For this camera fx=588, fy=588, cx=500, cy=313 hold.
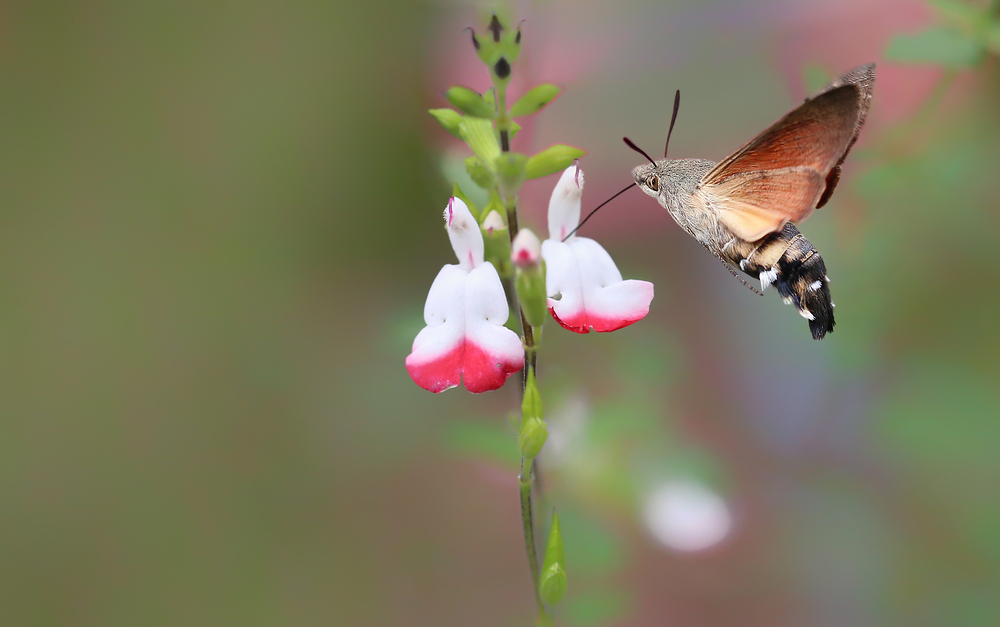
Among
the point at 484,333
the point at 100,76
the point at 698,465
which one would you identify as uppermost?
the point at 100,76

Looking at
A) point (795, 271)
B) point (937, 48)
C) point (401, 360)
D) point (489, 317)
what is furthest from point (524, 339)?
point (937, 48)

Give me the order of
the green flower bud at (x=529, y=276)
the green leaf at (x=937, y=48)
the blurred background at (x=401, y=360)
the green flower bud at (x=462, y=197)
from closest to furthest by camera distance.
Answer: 1. the green flower bud at (x=529, y=276)
2. the green flower bud at (x=462, y=197)
3. the green leaf at (x=937, y=48)
4. the blurred background at (x=401, y=360)

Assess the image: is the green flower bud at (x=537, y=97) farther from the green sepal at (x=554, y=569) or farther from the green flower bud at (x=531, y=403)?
the green sepal at (x=554, y=569)

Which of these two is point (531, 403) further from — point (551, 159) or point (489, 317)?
point (551, 159)

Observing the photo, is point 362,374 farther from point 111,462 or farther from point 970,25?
point 970,25

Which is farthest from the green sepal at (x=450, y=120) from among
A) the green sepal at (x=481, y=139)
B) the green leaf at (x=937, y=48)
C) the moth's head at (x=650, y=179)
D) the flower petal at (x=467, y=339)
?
the green leaf at (x=937, y=48)

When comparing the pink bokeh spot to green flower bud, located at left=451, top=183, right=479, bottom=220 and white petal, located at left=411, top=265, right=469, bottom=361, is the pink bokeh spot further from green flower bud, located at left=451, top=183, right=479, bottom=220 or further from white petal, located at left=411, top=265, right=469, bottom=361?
green flower bud, located at left=451, top=183, right=479, bottom=220

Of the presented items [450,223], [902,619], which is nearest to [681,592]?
[902,619]
